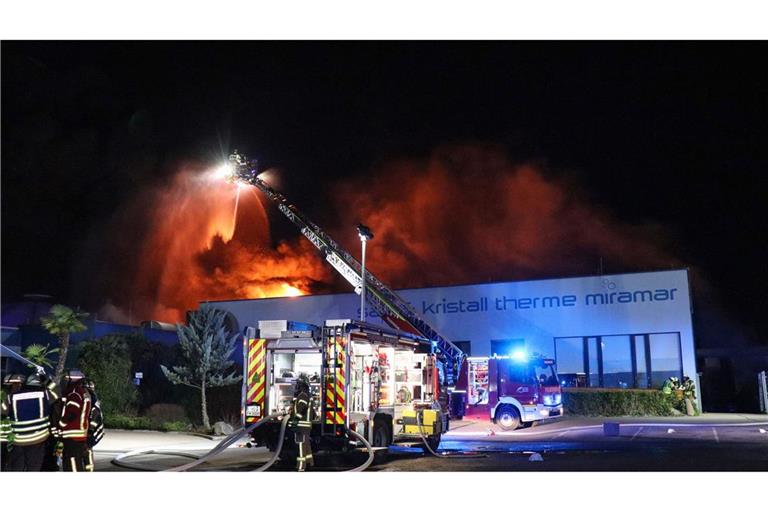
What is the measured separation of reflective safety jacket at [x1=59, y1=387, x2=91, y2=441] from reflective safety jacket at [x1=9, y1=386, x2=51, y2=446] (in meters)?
0.23

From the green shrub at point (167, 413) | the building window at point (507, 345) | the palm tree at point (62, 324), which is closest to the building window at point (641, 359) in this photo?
the building window at point (507, 345)

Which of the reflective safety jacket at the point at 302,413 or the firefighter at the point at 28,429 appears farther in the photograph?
the reflective safety jacket at the point at 302,413

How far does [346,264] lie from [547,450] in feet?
30.7

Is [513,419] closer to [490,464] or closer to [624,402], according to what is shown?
[624,402]

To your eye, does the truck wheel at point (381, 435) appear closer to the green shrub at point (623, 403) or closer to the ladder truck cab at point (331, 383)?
the ladder truck cab at point (331, 383)

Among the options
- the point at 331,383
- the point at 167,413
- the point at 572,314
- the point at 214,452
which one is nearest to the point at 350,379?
the point at 331,383

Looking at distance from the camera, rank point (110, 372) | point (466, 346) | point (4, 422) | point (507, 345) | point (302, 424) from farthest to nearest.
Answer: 1. point (466, 346)
2. point (507, 345)
3. point (110, 372)
4. point (302, 424)
5. point (4, 422)

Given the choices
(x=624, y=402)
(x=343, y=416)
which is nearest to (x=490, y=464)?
(x=343, y=416)

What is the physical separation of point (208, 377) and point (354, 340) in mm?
7973

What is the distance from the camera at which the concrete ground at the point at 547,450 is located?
35.5 feet

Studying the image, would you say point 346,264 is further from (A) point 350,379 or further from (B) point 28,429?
(B) point 28,429

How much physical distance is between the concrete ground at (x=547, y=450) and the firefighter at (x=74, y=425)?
6.15 feet

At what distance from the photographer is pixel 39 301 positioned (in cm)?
4078

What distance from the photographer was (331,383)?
37.2ft
